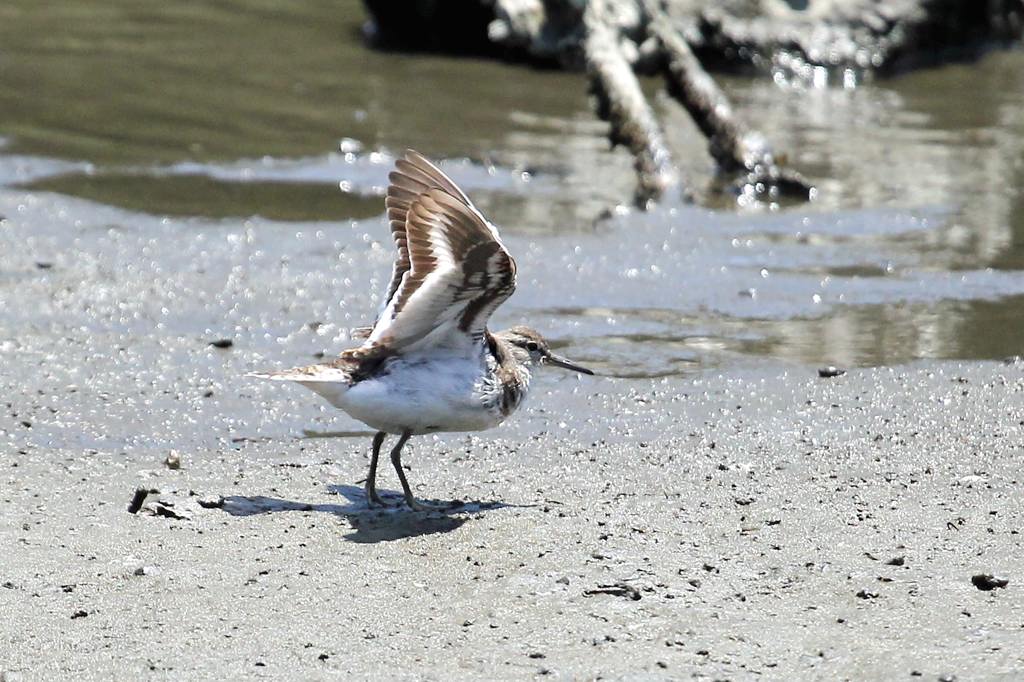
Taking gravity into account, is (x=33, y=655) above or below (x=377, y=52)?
below

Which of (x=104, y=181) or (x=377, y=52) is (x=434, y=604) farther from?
(x=377, y=52)

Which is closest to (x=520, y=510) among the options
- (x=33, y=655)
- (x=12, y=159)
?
(x=33, y=655)

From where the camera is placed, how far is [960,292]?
10.5 meters

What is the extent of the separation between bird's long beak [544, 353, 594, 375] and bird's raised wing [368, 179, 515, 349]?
116cm

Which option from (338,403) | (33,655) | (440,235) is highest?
(440,235)

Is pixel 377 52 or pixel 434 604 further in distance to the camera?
pixel 377 52

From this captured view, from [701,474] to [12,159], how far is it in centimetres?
783

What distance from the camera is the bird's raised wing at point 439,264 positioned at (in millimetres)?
6477

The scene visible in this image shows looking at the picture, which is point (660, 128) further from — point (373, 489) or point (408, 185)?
point (373, 489)

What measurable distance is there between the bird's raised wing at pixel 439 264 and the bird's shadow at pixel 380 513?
2.53ft

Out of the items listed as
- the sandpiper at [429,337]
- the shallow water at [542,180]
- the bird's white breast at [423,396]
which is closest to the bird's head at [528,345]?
the sandpiper at [429,337]

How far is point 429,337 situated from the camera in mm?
6988

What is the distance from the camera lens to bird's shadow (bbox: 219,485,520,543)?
21.8 ft

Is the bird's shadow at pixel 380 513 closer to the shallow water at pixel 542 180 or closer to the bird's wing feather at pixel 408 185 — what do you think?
the bird's wing feather at pixel 408 185
